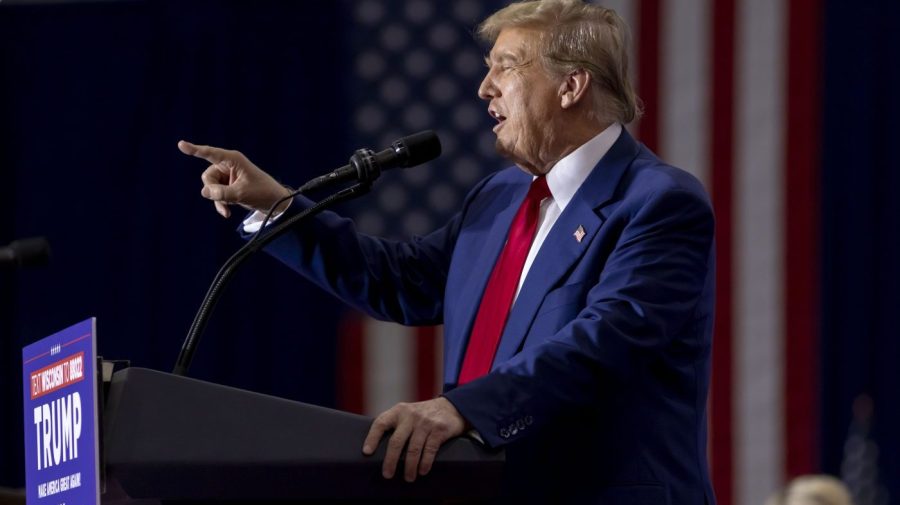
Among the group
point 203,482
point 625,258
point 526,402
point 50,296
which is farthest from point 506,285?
point 50,296

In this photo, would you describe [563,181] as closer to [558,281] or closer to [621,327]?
[558,281]

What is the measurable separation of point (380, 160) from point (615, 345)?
39 cm

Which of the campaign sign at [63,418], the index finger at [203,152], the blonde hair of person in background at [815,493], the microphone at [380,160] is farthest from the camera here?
the blonde hair of person in background at [815,493]

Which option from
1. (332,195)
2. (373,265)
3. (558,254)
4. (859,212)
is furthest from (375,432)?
(859,212)

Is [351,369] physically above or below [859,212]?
below

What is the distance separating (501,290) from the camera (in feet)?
7.29

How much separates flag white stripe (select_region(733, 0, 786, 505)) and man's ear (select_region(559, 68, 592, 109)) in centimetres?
315

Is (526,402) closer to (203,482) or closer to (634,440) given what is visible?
(634,440)

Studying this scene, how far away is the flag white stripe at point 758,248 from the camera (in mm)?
5355

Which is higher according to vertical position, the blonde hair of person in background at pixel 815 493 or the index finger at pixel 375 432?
the index finger at pixel 375 432

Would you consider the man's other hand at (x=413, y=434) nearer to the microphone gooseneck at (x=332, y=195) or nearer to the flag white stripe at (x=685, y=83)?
the microphone gooseneck at (x=332, y=195)

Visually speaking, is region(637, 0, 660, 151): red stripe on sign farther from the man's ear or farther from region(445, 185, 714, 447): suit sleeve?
region(445, 185, 714, 447): suit sleeve

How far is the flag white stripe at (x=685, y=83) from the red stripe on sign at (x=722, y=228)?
0.03 meters

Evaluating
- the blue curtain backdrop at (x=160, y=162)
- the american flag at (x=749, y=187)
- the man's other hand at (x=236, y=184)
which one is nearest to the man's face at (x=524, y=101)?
the man's other hand at (x=236, y=184)
